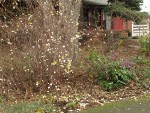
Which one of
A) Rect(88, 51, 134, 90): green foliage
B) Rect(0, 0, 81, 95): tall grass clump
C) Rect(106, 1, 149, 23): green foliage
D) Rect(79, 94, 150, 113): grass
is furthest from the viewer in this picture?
Rect(106, 1, 149, 23): green foliage

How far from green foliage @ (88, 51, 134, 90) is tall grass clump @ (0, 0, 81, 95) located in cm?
89

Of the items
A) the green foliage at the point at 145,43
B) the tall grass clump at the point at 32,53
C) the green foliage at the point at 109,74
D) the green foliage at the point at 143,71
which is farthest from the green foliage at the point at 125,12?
the tall grass clump at the point at 32,53

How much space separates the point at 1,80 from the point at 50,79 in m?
1.26

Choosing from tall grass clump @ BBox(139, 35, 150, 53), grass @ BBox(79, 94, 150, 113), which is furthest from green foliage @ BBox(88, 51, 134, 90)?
tall grass clump @ BBox(139, 35, 150, 53)

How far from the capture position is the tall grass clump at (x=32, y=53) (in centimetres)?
891

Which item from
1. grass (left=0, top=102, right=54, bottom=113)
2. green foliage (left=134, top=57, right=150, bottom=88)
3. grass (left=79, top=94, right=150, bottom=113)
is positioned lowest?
grass (left=79, top=94, right=150, bottom=113)

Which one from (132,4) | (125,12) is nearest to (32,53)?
(125,12)

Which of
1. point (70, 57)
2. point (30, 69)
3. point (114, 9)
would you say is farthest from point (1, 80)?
point (114, 9)

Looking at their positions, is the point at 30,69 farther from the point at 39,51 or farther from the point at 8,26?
the point at 8,26

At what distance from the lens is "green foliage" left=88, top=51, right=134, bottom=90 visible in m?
9.55

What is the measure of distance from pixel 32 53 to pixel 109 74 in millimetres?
2254

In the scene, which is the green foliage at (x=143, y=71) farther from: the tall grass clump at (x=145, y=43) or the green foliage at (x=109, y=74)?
the tall grass clump at (x=145, y=43)

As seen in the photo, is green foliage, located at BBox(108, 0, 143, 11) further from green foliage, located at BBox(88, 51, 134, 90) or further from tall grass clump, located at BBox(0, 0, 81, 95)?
tall grass clump, located at BBox(0, 0, 81, 95)

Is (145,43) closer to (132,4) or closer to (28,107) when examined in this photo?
(132,4)
